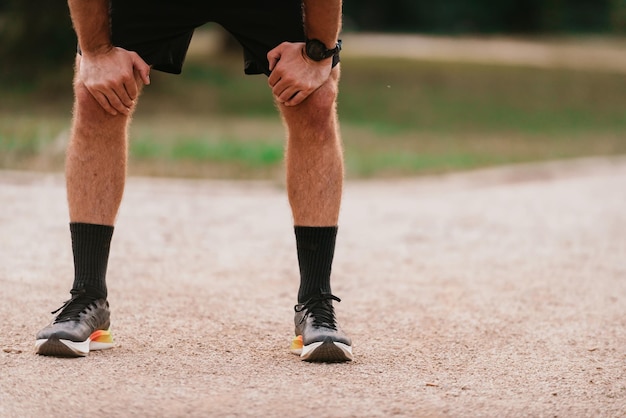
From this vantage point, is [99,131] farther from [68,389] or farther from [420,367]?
[420,367]

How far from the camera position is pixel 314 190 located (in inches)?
128

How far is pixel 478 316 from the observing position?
3967mm

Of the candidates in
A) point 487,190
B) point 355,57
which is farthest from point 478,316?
point 355,57

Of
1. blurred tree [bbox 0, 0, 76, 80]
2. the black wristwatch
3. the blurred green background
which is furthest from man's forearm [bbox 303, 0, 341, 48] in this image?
blurred tree [bbox 0, 0, 76, 80]

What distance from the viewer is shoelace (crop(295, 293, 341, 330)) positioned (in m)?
3.19

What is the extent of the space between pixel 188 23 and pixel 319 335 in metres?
1.07

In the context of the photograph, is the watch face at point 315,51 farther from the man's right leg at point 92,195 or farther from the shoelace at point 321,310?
the shoelace at point 321,310

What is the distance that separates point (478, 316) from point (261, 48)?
1.43 metres

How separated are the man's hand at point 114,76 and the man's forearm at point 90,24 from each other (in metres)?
0.03

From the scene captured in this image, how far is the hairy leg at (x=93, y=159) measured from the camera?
3162 millimetres

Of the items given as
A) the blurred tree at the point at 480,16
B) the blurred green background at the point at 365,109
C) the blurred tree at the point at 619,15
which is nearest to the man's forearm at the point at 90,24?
the blurred green background at the point at 365,109

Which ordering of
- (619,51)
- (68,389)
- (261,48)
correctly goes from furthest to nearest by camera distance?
(619,51) < (261,48) < (68,389)

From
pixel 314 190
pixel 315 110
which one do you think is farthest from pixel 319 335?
pixel 315 110

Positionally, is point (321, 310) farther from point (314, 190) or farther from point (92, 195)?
point (92, 195)
